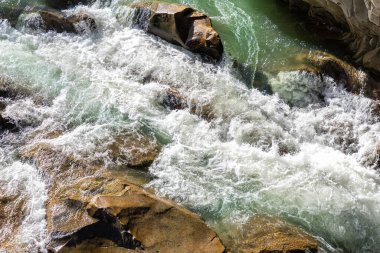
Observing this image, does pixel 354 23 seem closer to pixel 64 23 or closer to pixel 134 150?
pixel 134 150

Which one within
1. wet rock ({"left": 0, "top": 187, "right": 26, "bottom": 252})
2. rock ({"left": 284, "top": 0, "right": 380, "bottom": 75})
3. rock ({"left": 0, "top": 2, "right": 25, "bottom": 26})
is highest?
rock ({"left": 284, "top": 0, "right": 380, "bottom": 75})

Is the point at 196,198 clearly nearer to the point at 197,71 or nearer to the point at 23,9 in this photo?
the point at 197,71

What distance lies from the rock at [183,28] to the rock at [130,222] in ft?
13.8

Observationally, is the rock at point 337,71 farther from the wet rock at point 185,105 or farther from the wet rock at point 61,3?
the wet rock at point 61,3

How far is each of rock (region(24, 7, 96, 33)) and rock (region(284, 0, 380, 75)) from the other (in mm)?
5446

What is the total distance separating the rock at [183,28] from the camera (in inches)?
358

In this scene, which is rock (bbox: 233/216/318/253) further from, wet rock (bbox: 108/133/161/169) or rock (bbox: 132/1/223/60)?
rock (bbox: 132/1/223/60)

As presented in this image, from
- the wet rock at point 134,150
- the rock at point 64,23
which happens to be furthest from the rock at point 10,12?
the wet rock at point 134,150

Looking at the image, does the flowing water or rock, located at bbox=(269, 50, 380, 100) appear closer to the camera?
the flowing water

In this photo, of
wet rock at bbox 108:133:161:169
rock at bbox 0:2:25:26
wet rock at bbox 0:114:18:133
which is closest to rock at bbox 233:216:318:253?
wet rock at bbox 108:133:161:169

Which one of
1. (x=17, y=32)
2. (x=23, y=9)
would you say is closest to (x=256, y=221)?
(x=17, y=32)

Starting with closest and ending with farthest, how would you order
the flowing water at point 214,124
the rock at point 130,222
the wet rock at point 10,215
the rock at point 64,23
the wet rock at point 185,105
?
the rock at point 130,222 → the wet rock at point 10,215 → the flowing water at point 214,124 → the wet rock at point 185,105 → the rock at point 64,23

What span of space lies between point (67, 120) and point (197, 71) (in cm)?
295

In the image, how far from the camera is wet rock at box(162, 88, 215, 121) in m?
8.03
